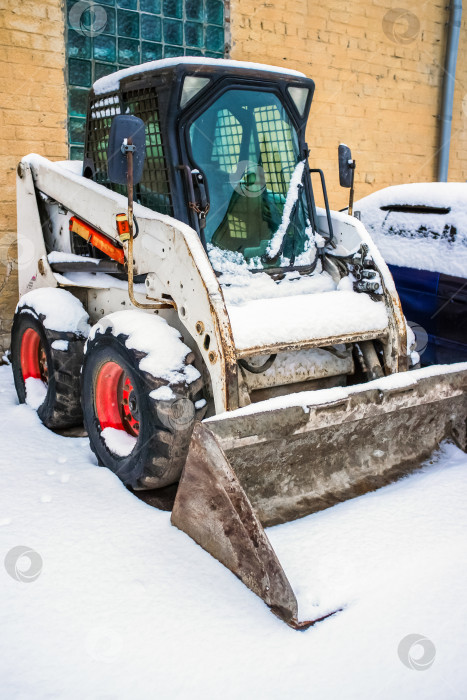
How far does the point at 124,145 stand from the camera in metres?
3.23

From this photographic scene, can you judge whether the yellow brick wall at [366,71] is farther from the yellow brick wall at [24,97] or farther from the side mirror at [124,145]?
the side mirror at [124,145]

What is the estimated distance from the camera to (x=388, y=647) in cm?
237

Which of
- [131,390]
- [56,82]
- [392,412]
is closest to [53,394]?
[131,390]

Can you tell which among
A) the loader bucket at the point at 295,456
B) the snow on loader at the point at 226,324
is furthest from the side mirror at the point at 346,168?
the loader bucket at the point at 295,456

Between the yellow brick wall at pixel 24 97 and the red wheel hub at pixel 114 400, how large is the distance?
314cm

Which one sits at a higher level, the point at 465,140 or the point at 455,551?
the point at 465,140

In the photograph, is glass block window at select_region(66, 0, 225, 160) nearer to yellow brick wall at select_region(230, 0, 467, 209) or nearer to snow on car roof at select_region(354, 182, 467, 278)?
yellow brick wall at select_region(230, 0, 467, 209)

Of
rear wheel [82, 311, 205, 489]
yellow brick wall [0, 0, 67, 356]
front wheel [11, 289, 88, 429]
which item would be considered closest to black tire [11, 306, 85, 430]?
front wheel [11, 289, 88, 429]

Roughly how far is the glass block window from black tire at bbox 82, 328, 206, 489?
3762 millimetres

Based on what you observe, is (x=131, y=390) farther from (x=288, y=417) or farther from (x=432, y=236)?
(x=432, y=236)

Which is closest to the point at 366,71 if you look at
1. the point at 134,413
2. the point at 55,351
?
the point at 55,351

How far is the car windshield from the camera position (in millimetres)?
3738

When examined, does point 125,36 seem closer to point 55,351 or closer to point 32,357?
point 32,357

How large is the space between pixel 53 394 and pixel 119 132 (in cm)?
183
